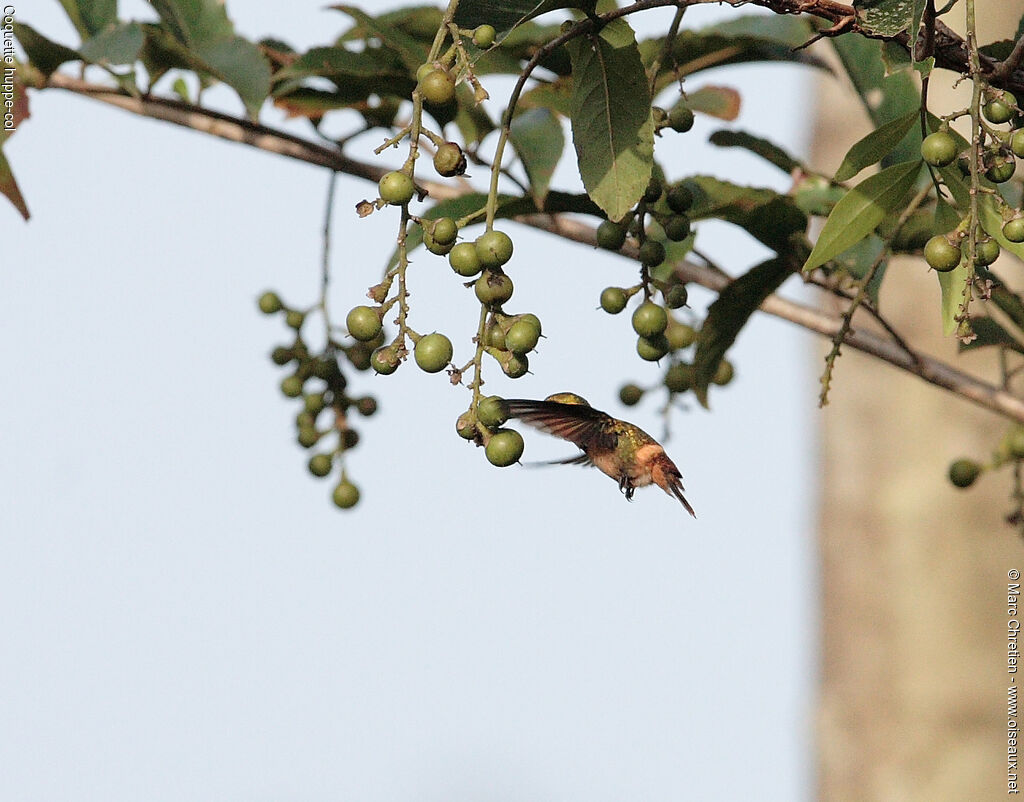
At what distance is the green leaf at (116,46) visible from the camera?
1.98 meters

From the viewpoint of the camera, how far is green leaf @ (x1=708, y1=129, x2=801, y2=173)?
210cm

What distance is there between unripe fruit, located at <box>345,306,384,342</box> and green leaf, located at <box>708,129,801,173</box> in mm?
1007

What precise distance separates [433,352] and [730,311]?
32.9 inches

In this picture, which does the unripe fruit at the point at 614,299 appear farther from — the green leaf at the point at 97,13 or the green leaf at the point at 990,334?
the green leaf at the point at 97,13

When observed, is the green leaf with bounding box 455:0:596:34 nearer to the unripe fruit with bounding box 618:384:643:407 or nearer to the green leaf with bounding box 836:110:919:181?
the green leaf with bounding box 836:110:919:181

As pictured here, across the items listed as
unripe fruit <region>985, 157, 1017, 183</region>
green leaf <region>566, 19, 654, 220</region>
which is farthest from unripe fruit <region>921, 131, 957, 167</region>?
green leaf <region>566, 19, 654, 220</region>

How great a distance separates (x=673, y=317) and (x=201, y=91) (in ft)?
2.88

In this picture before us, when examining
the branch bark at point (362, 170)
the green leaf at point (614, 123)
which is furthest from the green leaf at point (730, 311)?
the green leaf at point (614, 123)

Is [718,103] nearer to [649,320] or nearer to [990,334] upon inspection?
[990,334]

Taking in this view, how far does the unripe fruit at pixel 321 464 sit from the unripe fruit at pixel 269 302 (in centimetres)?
29

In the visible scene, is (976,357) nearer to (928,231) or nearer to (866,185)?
→ (928,231)

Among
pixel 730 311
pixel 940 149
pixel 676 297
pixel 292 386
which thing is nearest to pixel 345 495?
Result: pixel 292 386

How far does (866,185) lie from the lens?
1.39 meters

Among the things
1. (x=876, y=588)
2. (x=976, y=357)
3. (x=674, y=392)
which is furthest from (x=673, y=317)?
(x=876, y=588)
